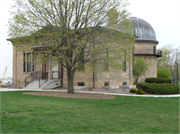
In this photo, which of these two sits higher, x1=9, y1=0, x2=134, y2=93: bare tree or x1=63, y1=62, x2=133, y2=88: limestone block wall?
x1=9, y1=0, x2=134, y2=93: bare tree

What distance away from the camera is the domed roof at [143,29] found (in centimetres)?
3897

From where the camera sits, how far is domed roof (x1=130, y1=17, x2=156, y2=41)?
39.0 m

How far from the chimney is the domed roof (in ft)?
75.6

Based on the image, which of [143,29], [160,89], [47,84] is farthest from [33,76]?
[143,29]

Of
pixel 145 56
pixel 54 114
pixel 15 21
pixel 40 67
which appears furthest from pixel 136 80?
pixel 54 114

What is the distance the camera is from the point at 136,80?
34844 mm

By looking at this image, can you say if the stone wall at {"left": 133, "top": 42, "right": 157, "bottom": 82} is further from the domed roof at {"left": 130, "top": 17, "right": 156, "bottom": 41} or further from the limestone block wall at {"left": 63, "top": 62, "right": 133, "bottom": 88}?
the limestone block wall at {"left": 63, "top": 62, "right": 133, "bottom": 88}

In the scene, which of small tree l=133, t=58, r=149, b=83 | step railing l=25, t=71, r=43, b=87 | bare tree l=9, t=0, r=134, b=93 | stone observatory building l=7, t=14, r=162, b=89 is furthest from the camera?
small tree l=133, t=58, r=149, b=83

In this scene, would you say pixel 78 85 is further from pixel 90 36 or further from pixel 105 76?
pixel 90 36

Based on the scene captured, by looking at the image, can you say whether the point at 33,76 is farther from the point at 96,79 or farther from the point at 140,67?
the point at 140,67

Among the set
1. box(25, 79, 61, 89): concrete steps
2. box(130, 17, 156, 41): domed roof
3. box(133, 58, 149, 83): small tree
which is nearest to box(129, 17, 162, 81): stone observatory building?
box(130, 17, 156, 41): domed roof

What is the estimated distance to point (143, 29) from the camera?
3953 centimetres

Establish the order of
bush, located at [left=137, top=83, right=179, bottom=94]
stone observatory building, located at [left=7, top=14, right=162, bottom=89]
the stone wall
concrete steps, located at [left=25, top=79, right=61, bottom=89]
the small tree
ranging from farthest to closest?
1. the stone wall
2. the small tree
3. stone observatory building, located at [left=7, top=14, right=162, bottom=89]
4. concrete steps, located at [left=25, top=79, right=61, bottom=89]
5. bush, located at [left=137, top=83, right=179, bottom=94]

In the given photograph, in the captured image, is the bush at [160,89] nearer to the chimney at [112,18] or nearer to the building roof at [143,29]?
the chimney at [112,18]
